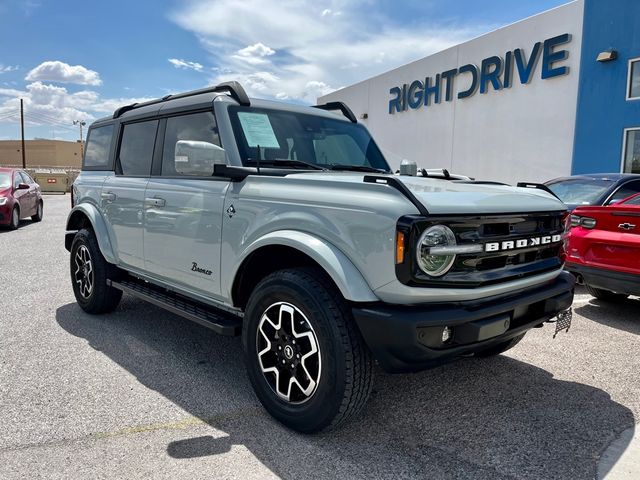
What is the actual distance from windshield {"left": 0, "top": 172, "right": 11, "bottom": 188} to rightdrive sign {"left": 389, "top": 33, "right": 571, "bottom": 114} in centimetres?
1300

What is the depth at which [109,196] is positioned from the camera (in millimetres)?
4660

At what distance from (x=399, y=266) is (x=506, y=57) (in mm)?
13635

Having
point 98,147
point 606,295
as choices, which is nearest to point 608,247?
point 606,295

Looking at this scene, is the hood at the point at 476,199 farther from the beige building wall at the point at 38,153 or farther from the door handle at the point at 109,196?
the beige building wall at the point at 38,153

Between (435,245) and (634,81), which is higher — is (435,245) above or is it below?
below

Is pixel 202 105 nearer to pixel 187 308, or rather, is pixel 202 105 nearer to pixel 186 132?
pixel 186 132

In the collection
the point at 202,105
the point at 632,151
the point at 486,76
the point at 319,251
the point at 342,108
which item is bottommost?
the point at 319,251

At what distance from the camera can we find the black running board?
3.22m

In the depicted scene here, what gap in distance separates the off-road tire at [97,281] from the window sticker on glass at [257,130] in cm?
223

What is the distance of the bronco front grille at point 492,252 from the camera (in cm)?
237

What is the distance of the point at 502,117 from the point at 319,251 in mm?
13320

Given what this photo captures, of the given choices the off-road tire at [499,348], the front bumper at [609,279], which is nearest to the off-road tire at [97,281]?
the off-road tire at [499,348]

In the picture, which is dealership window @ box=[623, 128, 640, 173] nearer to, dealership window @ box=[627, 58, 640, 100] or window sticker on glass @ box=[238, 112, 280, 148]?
dealership window @ box=[627, 58, 640, 100]

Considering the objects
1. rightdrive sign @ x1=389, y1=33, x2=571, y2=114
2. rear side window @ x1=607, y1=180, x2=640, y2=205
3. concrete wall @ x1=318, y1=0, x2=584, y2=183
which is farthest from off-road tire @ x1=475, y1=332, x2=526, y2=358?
rightdrive sign @ x1=389, y1=33, x2=571, y2=114
